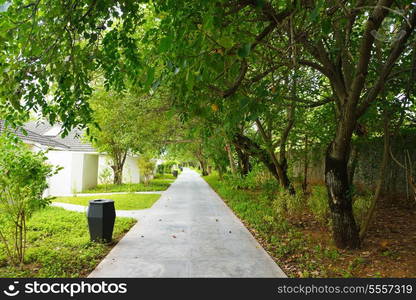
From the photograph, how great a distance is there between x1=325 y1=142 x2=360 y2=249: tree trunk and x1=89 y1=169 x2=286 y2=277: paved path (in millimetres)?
1518

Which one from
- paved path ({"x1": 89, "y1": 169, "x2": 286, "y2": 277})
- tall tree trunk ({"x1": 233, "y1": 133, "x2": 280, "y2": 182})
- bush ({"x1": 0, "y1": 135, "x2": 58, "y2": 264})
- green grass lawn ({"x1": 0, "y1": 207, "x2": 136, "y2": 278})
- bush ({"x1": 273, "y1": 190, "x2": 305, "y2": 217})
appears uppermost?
tall tree trunk ({"x1": 233, "y1": 133, "x2": 280, "y2": 182})

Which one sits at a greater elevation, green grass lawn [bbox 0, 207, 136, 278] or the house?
the house

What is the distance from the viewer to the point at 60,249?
6117 mm

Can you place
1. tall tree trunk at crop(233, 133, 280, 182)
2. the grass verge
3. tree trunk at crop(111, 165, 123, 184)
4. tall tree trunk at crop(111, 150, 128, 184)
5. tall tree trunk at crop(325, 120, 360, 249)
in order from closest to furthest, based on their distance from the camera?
the grass verge
tall tree trunk at crop(325, 120, 360, 249)
tall tree trunk at crop(233, 133, 280, 182)
tall tree trunk at crop(111, 150, 128, 184)
tree trunk at crop(111, 165, 123, 184)

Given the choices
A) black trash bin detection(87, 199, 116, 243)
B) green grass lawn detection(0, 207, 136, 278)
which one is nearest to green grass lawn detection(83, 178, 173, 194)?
green grass lawn detection(0, 207, 136, 278)

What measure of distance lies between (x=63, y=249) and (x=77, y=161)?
13.6 metres

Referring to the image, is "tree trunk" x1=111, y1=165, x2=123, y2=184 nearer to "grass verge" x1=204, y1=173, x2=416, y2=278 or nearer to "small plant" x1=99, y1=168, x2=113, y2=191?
"small plant" x1=99, y1=168, x2=113, y2=191

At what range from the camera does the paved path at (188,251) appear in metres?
4.77

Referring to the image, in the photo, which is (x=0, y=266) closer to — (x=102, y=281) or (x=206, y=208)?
(x=102, y=281)

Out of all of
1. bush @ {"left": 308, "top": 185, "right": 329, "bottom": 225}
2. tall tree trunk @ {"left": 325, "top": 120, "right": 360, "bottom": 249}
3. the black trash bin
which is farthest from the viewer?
bush @ {"left": 308, "top": 185, "right": 329, "bottom": 225}

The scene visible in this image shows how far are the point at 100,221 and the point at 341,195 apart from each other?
4.99 meters

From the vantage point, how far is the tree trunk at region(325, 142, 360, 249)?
5551mm

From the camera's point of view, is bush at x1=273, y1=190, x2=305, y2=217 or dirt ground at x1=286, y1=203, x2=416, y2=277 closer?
dirt ground at x1=286, y1=203, x2=416, y2=277

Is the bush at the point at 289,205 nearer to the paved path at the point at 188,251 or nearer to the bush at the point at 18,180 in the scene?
the paved path at the point at 188,251
